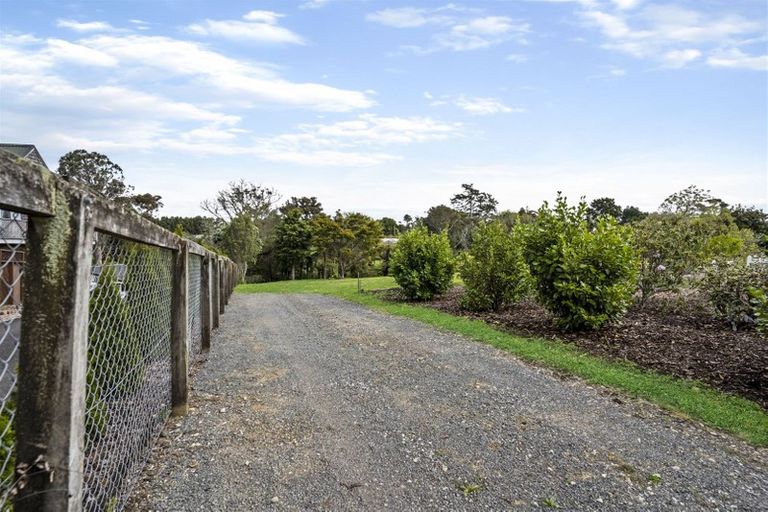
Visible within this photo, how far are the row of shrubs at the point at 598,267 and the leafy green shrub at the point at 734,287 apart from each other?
0.04 ft

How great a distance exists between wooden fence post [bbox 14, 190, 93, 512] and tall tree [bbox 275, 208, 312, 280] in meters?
33.6

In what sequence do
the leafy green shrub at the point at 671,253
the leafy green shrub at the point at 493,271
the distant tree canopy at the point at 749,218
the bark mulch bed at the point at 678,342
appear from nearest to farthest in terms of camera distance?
the bark mulch bed at the point at 678,342 → the leafy green shrub at the point at 671,253 → the leafy green shrub at the point at 493,271 → the distant tree canopy at the point at 749,218

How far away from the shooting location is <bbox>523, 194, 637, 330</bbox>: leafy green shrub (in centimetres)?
716

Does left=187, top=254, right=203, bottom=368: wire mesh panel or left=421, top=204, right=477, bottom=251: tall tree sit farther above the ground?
left=421, top=204, right=477, bottom=251: tall tree

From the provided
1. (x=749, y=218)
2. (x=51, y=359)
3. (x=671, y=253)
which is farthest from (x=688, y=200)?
(x=749, y=218)

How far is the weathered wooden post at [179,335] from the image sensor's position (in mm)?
3748

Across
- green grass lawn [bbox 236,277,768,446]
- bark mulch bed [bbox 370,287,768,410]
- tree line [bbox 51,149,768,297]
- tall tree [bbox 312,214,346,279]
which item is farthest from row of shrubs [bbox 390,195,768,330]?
tall tree [bbox 312,214,346,279]

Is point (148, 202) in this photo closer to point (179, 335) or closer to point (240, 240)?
point (240, 240)

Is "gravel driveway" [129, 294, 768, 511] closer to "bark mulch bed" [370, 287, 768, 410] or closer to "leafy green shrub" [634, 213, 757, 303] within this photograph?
"bark mulch bed" [370, 287, 768, 410]

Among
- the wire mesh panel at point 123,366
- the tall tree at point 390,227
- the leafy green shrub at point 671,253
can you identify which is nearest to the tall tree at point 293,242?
the tall tree at point 390,227

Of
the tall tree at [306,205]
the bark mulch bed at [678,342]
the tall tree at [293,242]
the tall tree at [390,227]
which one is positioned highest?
the tall tree at [306,205]

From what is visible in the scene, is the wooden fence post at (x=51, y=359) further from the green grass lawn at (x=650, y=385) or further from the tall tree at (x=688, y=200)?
the tall tree at (x=688, y=200)

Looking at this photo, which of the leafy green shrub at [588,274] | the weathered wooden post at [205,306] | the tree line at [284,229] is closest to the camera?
the weathered wooden post at [205,306]

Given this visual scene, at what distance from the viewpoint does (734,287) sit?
7.42 metres
